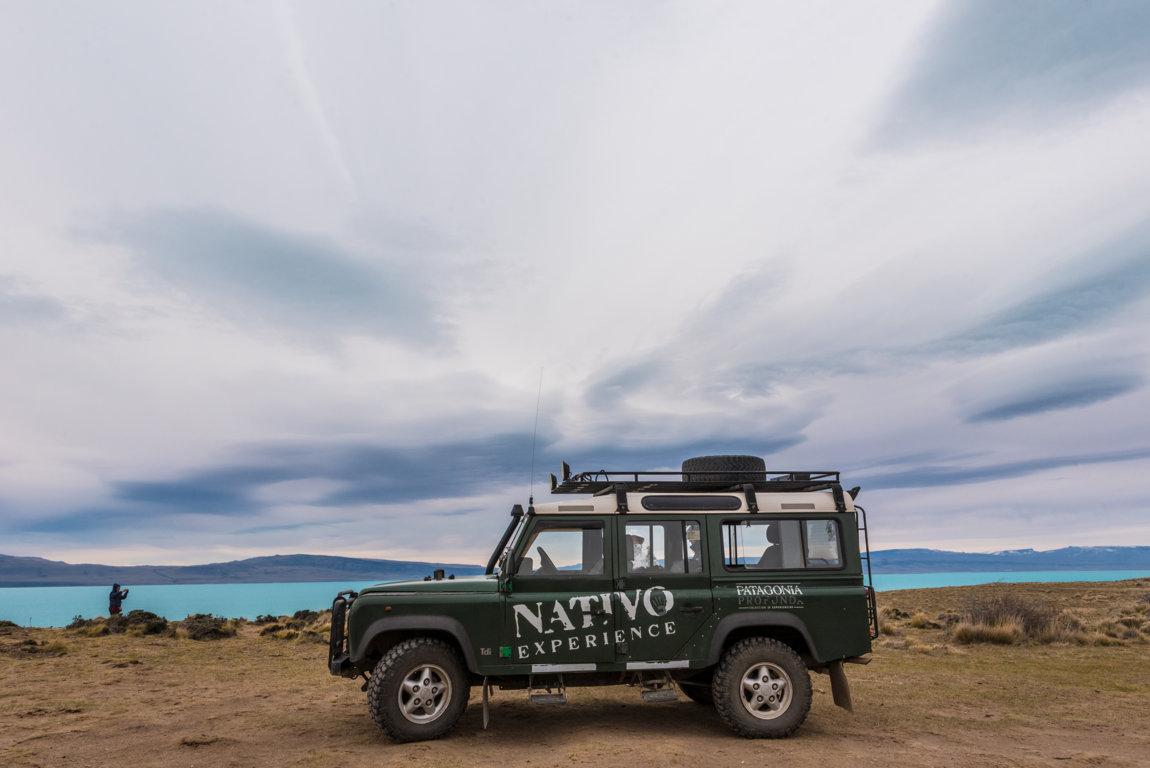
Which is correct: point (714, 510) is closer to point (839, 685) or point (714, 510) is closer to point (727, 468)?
point (727, 468)

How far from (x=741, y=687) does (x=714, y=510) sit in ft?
6.50

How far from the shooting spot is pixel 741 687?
859cm

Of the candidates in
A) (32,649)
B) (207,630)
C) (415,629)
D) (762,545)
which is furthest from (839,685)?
(207,630)

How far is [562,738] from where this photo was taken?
27.7 ft

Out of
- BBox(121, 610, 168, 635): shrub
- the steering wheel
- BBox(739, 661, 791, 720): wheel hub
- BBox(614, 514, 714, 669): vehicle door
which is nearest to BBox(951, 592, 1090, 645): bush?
BBox(739, 661, 791, 720): wheel hub

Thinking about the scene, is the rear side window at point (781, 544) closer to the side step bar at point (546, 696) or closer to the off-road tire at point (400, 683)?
the side step bar at point (546, 696)

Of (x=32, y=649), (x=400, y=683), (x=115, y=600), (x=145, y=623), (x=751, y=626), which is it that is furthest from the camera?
(x=115, y=600)

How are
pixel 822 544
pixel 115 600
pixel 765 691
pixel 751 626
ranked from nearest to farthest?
pixel 765 691 → pixel 751 626 → pixel 822 544 → pixel 115 600

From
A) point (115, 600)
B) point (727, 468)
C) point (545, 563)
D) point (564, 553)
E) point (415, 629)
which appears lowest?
point (115, 600)

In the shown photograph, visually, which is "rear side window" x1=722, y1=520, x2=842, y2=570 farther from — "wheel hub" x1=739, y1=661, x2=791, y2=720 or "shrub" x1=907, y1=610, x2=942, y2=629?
"shrub" x1=907, y1=610, x2=942, y2=629

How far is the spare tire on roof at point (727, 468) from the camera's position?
370 inches

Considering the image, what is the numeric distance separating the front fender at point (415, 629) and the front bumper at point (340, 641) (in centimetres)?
Result: 20

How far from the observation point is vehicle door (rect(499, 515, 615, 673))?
840 centimetres

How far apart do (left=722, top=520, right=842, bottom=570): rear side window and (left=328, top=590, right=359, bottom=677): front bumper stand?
442 centimetres
